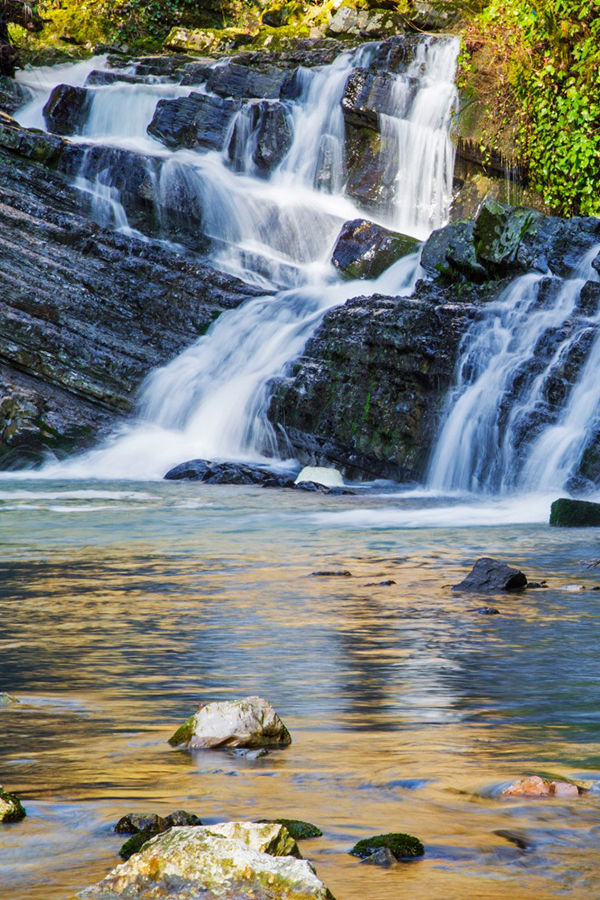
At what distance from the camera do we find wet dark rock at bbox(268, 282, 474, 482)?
15.4 metres

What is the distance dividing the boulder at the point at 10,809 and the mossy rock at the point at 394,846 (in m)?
0.81

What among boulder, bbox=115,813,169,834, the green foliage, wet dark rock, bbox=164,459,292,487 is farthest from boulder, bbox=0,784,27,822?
the green foliage

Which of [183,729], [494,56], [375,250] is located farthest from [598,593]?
[494,56]

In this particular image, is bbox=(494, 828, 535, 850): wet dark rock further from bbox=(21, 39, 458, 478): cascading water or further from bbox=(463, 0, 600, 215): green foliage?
bbox=(463, 0, 600, 215): green foliage

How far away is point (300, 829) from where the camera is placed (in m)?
2.59

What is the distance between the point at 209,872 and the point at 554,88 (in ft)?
61.6

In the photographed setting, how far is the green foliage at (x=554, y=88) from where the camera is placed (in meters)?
18.1

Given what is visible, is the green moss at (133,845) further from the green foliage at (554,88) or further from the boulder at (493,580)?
the green foliage at (554,88)

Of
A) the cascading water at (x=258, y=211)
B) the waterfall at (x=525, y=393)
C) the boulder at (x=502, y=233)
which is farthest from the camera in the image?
the cascading water at (x=258, y=211)

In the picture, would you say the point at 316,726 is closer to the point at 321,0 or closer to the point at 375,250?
the point at 375,250

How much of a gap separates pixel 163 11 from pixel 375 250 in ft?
47.9

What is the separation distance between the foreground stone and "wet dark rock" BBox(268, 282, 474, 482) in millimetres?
12167

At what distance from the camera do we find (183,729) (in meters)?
3.53

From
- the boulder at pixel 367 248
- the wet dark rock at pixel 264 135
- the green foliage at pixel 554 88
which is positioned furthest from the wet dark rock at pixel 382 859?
the wet dark rock at pixel 264 135
